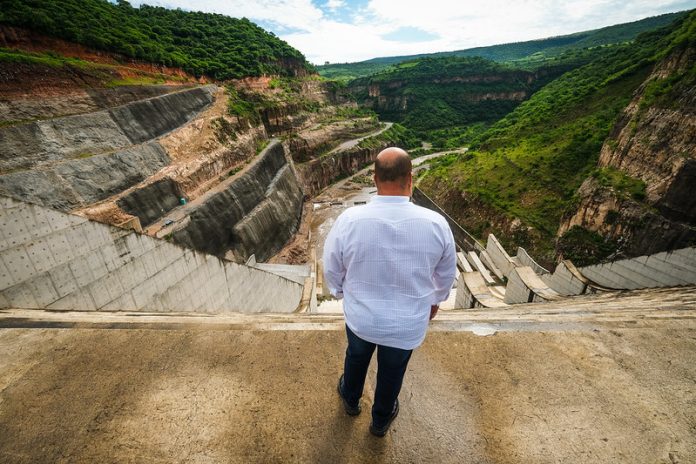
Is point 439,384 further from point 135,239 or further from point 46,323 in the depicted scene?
point 135,239

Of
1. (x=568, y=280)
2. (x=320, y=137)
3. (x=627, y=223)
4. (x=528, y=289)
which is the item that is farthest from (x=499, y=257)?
(x=320, y=137)

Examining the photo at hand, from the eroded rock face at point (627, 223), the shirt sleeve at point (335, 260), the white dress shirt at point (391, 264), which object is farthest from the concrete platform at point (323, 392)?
the eroded rock face at point (627, 223)

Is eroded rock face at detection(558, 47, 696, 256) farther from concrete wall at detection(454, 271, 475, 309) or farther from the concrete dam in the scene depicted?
concrete wall at detection(454, 271, 475, 309)

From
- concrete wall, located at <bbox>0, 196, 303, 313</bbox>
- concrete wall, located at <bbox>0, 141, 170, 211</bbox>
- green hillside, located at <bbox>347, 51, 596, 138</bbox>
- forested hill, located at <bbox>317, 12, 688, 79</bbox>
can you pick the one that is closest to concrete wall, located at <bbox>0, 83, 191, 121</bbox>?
concrete wall, located at <bbox>0, 141, 170, 211</bbox>

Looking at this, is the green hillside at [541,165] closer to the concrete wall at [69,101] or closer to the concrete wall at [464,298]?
the concrete wall at [464,298]

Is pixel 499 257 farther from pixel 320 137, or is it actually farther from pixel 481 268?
pixel 320 137

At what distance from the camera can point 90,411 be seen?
7.95 feet

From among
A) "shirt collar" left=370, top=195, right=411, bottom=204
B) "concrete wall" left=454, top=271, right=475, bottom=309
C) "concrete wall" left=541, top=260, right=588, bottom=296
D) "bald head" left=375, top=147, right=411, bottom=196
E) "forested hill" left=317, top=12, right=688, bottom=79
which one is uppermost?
"forested hill" left=317, top=12, right=688, bottom=79

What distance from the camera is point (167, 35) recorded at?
37.8 m

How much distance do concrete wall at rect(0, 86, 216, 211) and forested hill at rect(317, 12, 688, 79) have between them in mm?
130723

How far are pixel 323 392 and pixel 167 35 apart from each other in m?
49.3

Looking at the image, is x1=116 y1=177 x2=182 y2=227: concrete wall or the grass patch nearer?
the grass patch

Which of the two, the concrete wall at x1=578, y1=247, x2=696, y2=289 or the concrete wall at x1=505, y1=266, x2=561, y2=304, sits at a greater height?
the concrete wall at x1=578, y1=247, x2=696, y2=289

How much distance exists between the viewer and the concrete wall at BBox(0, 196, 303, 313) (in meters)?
3.90
